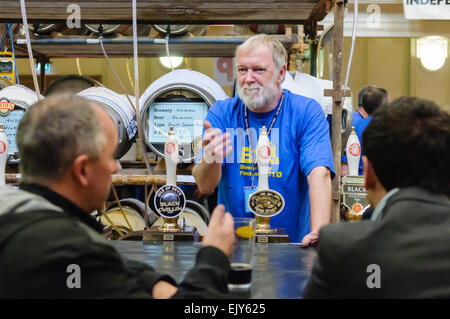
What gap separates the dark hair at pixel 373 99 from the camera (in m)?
4.43

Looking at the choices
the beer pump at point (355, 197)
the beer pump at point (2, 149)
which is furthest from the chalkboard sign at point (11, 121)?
the beer pump at point (355, 197)

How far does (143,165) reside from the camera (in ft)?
12.7

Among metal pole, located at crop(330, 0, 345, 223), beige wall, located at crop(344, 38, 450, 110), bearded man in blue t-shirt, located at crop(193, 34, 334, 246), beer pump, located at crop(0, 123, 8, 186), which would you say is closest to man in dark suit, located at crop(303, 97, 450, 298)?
bearded man in blue t-shirt, located at crop(193, 34, 334, 246)

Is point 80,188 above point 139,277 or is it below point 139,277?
above

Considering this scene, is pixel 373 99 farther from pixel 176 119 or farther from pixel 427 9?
pixel 176 119

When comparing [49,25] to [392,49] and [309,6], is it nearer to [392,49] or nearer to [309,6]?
[309,6]

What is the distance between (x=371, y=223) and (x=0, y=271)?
748 mm

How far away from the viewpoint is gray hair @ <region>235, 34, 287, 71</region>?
226 centimetres

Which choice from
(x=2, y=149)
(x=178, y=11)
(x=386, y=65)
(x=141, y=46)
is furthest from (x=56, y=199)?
(x=386, y=65)

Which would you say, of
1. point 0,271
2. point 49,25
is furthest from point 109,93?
point 0,271

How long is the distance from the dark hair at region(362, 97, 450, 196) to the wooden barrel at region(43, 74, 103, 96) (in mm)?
2922

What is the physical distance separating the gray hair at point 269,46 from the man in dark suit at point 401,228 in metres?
1.18

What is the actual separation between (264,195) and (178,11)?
54.3 inches

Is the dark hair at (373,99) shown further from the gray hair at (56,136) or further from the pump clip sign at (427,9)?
the gray hair at (56,136)
